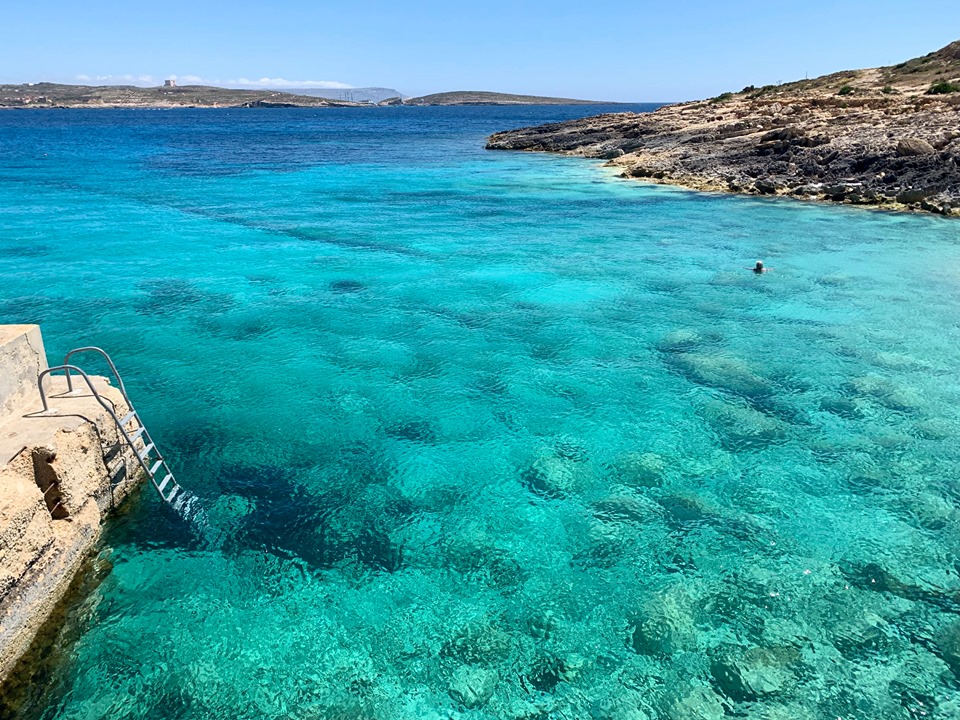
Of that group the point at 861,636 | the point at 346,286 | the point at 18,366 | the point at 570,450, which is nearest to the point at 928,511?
the point at 861,636

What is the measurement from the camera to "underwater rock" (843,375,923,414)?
13.1m

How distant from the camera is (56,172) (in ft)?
156

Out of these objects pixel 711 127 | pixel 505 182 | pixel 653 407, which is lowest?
pixel 653 407

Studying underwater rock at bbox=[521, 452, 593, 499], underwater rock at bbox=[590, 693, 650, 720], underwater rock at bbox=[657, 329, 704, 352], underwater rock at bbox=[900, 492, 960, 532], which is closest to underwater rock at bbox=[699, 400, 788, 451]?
underwater rock at bbox=[900, 492, 960, 532]

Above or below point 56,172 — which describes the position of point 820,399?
below

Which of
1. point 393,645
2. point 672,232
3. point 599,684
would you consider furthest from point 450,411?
point 672,232

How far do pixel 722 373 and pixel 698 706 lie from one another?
29.1 feet

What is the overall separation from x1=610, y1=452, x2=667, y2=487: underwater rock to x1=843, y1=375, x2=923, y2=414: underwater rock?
5.32 m

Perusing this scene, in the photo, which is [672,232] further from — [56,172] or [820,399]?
[56,172]

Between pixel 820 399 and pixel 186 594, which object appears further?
pixel 820 399

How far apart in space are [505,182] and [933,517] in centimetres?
3791

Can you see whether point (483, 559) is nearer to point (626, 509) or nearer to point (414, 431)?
point (626, 509)

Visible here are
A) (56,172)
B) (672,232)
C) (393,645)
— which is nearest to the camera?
(393,645)

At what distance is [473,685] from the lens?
729cm
